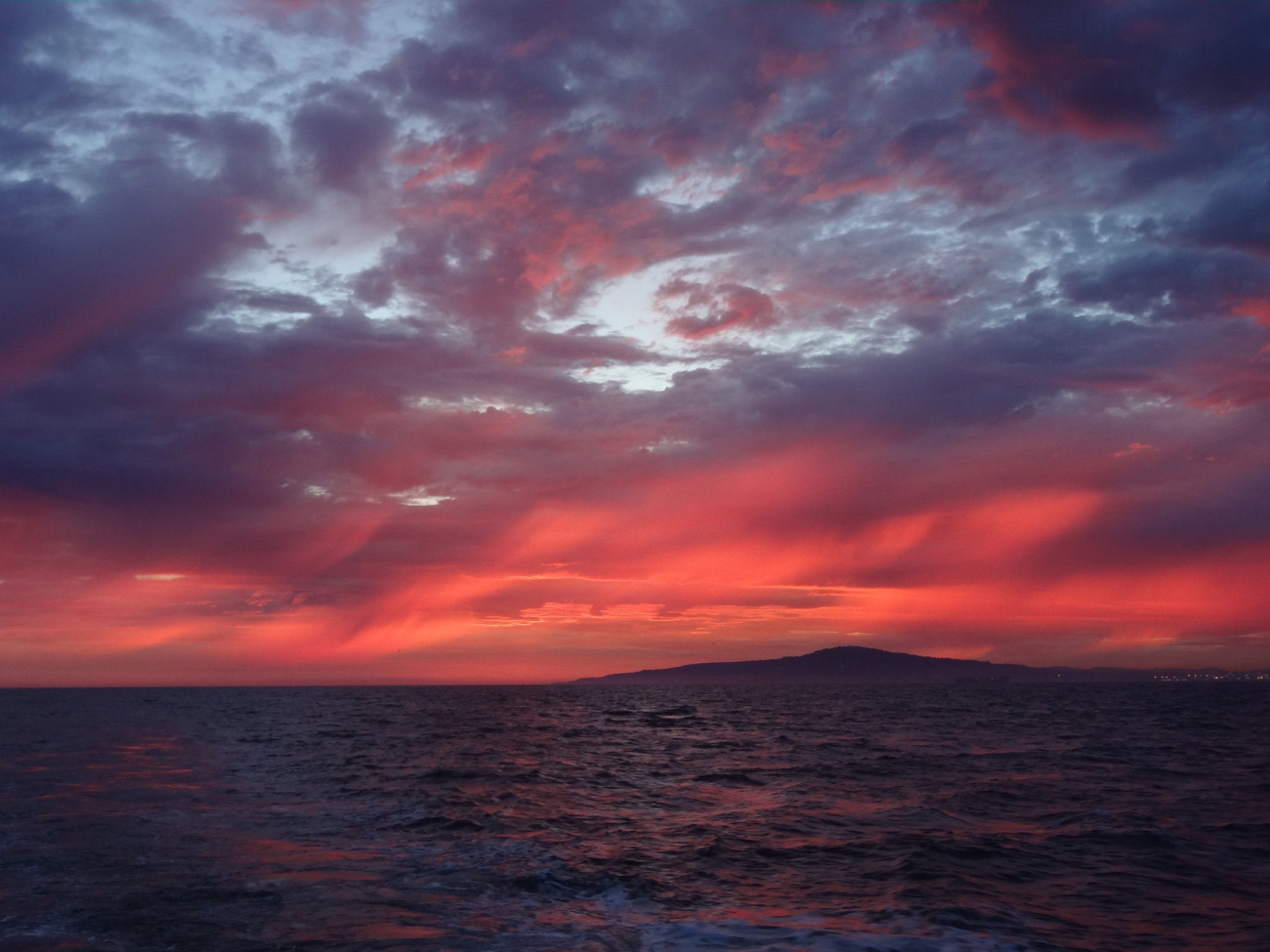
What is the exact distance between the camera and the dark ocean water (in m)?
14.0

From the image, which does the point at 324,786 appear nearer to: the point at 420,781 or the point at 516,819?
the point at 420,781

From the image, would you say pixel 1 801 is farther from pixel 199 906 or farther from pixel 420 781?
pixel 199 906

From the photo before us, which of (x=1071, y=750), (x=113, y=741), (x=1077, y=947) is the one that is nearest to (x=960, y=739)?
(x=1071, y=750)

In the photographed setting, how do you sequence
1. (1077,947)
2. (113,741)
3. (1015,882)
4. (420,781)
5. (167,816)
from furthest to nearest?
(113,741), (420,781), (167,816), (1015,882), (1077,947)

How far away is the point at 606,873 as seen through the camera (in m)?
18.1

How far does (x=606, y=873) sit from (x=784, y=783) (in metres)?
16.3

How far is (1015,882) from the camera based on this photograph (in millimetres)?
17312

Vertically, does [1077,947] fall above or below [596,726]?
above

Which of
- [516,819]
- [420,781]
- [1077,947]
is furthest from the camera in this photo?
[420,781]

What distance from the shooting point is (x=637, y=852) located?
2042 centimetres

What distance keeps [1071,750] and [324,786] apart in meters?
37.1

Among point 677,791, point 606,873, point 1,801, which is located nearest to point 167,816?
point 1,801

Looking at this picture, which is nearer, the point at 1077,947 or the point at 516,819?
the point at 1077,947

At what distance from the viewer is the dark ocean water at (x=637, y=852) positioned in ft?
46.0
